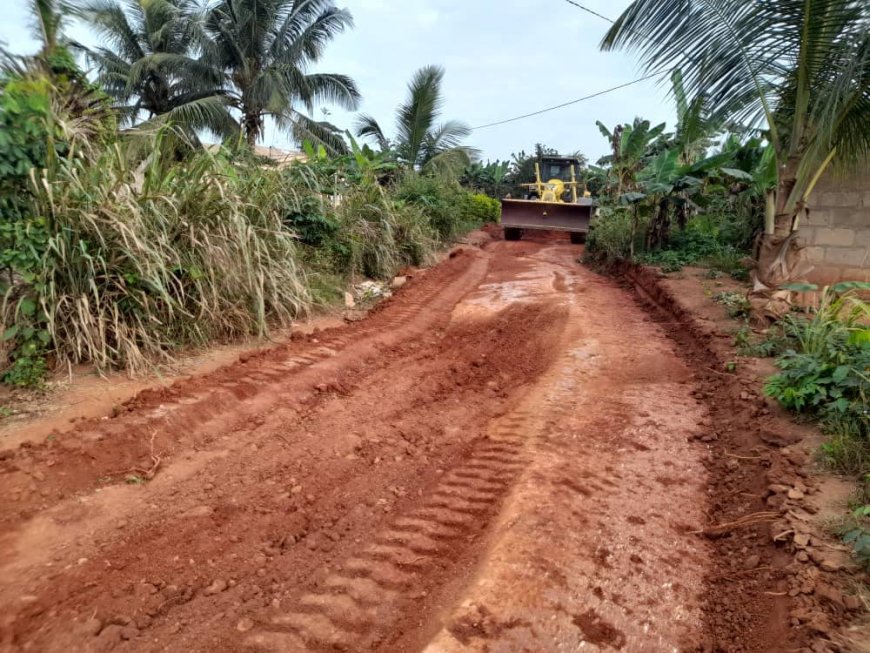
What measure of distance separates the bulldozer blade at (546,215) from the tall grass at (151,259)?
11.6 metres

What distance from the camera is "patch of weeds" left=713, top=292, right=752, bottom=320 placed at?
5.97 metres

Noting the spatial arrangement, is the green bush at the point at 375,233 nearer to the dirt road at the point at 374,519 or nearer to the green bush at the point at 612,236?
the dirt road at the point at 374,519

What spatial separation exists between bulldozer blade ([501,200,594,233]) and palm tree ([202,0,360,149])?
6.11 metres

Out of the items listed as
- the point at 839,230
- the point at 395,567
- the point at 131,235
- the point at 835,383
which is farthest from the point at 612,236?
the point at 395,567

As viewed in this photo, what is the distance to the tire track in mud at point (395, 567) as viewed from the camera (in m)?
2.01

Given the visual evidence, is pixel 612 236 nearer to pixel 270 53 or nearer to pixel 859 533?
pixel 859 533

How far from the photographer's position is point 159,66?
51.4 feet

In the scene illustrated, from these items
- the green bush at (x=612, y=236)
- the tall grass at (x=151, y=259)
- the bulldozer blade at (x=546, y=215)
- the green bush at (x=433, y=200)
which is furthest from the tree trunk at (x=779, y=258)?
the bulldozer blade at (x=546, y=215)

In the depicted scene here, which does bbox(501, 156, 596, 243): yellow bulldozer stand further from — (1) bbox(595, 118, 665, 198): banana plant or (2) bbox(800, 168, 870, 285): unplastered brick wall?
(2) bbox(800, 168, 870, 285): unplastered brick wall

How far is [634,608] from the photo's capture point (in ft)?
7.21

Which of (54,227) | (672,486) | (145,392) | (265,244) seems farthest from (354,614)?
(265,244)

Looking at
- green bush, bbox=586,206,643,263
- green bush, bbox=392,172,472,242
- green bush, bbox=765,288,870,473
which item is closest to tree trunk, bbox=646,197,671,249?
green bush, bbox=586,206,643,263

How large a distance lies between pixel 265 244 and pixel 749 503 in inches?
193

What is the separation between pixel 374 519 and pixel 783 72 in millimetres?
6136
